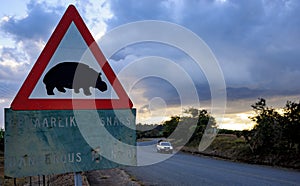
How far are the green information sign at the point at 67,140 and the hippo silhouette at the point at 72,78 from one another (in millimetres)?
189

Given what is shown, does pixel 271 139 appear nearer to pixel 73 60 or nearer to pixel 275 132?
pixel 275 132

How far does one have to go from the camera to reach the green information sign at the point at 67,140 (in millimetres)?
2490

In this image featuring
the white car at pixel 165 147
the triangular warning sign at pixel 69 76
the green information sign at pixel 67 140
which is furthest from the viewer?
the white car at pixel 165 147

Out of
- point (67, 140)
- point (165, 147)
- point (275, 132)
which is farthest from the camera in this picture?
point (165, 147)

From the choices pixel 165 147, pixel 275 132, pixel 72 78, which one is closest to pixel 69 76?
pixel 72 78

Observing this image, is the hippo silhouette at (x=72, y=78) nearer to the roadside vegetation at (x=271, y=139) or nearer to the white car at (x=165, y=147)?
the roadside vegetation at (x=271, y=139)

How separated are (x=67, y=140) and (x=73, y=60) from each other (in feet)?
2.00

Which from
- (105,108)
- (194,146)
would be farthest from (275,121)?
(105,108)

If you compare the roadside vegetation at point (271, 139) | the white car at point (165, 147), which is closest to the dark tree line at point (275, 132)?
the roadside vegetation at point (271, 139)

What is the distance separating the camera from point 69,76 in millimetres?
2723

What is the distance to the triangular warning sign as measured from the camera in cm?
261

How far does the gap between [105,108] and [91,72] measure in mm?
302

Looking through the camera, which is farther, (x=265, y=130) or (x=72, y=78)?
(x=265, y=130)

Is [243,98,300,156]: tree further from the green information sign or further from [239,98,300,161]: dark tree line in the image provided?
the green information sign
